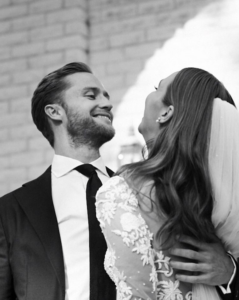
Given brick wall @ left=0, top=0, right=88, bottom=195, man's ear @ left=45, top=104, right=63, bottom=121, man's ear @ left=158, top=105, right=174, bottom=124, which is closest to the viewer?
man's ear @ left=158, top=105, right=174, bottom=124

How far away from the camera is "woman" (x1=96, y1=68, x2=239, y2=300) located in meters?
1.55

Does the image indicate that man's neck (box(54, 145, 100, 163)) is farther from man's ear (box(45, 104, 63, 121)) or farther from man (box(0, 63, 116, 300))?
man's ear (box(45, 104, 63, 121))

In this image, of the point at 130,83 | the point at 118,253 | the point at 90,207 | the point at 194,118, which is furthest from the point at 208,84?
the point at 130,83

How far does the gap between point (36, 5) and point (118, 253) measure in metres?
2.83

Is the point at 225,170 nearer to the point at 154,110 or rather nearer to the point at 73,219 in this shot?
the point at 154,110

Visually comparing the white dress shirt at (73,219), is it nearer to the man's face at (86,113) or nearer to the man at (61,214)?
the man at (61,214)

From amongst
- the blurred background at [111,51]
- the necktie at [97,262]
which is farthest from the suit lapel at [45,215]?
the blurred background at [111,51]

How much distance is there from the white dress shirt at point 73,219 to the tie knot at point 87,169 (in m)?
0.02

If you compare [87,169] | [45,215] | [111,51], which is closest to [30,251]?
[45,215]

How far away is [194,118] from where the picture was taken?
5.36 feet

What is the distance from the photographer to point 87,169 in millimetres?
2459

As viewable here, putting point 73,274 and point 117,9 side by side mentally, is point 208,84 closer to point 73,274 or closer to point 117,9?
point 73,274

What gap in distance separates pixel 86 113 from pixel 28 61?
1.53 metres

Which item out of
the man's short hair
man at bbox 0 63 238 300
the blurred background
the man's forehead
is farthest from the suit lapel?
the blurred background
